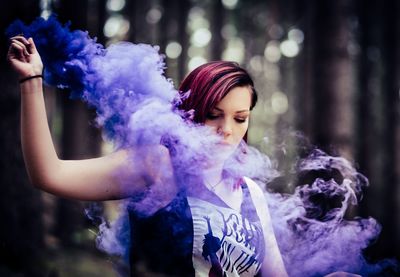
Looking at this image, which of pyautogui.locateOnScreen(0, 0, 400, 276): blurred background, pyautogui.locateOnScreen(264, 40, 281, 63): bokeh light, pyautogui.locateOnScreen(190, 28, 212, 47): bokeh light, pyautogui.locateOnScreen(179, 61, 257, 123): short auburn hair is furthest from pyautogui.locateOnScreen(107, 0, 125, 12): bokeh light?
pyautogui.locateOnScreen(179, 61, 257, 123): short auburn hair

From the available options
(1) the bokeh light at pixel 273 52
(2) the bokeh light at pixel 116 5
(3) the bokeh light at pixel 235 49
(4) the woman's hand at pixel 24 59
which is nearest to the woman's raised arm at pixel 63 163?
(4) the woman's hand at pixel 24 59

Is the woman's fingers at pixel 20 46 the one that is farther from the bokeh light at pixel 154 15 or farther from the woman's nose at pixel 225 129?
the bokeh light at pixel 154 15

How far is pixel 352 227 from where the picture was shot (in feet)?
8.34

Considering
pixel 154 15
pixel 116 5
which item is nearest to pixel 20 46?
pixel 116 5

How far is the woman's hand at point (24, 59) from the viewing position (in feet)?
5.54

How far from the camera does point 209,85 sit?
206cm

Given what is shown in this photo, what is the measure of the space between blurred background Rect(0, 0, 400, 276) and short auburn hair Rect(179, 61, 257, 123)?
530mm

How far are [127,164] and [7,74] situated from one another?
12.1 ft

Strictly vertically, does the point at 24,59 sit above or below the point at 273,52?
above

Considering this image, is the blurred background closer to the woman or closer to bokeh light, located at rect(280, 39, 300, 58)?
bokeh light, located at rect(280, 39, 300, 58)

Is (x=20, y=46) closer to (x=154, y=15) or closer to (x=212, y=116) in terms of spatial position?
(x=212, y=116)

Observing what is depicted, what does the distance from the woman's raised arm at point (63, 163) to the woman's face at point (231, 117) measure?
30 centimetres

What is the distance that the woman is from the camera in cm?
164

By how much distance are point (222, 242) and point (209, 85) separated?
0.74 m
